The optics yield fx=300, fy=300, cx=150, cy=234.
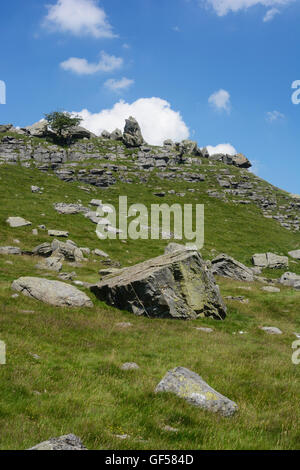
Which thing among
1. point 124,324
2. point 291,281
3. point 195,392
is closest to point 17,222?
point 124,324

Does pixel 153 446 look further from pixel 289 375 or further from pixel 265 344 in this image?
pixel 265 344

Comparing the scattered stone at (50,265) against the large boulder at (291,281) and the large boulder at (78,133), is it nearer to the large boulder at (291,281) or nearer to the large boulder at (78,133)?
the large boulder at (291,281)

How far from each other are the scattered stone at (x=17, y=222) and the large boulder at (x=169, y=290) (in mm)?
27352

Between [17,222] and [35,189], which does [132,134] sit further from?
[17,222]

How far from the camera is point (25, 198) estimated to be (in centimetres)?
6406

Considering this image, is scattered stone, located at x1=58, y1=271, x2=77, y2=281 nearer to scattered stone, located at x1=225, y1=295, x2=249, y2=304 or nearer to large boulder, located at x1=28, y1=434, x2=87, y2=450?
scattered stone, located at x1=225, y1=295, x2=249, y2=304

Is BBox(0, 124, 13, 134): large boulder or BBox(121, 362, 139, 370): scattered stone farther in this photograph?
BBox(0, 124, 13, 134): large boulder

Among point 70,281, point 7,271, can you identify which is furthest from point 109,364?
point 7,271

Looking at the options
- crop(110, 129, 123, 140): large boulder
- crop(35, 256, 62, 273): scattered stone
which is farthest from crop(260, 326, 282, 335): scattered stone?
crop(110, 129, 123, 140): large boulder

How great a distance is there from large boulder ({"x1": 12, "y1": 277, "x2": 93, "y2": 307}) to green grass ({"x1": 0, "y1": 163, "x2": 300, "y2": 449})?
2.58ft

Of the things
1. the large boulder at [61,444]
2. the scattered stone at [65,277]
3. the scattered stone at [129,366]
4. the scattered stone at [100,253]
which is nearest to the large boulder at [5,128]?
the scattered stone at [100,253]

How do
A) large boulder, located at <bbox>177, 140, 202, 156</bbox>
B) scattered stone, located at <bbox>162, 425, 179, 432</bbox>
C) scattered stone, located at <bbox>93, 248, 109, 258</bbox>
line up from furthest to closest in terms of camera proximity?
large boulder, located at <bbox>177, 140, 202, 156</bbox>
scattered stone, located at <bbox>93, 248, 109, 258</bbox>
scattered stone, located at <bbox>162, 425, 179, 432</bbox>

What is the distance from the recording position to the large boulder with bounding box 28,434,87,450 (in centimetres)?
541

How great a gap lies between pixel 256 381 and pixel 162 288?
994 centimetres
